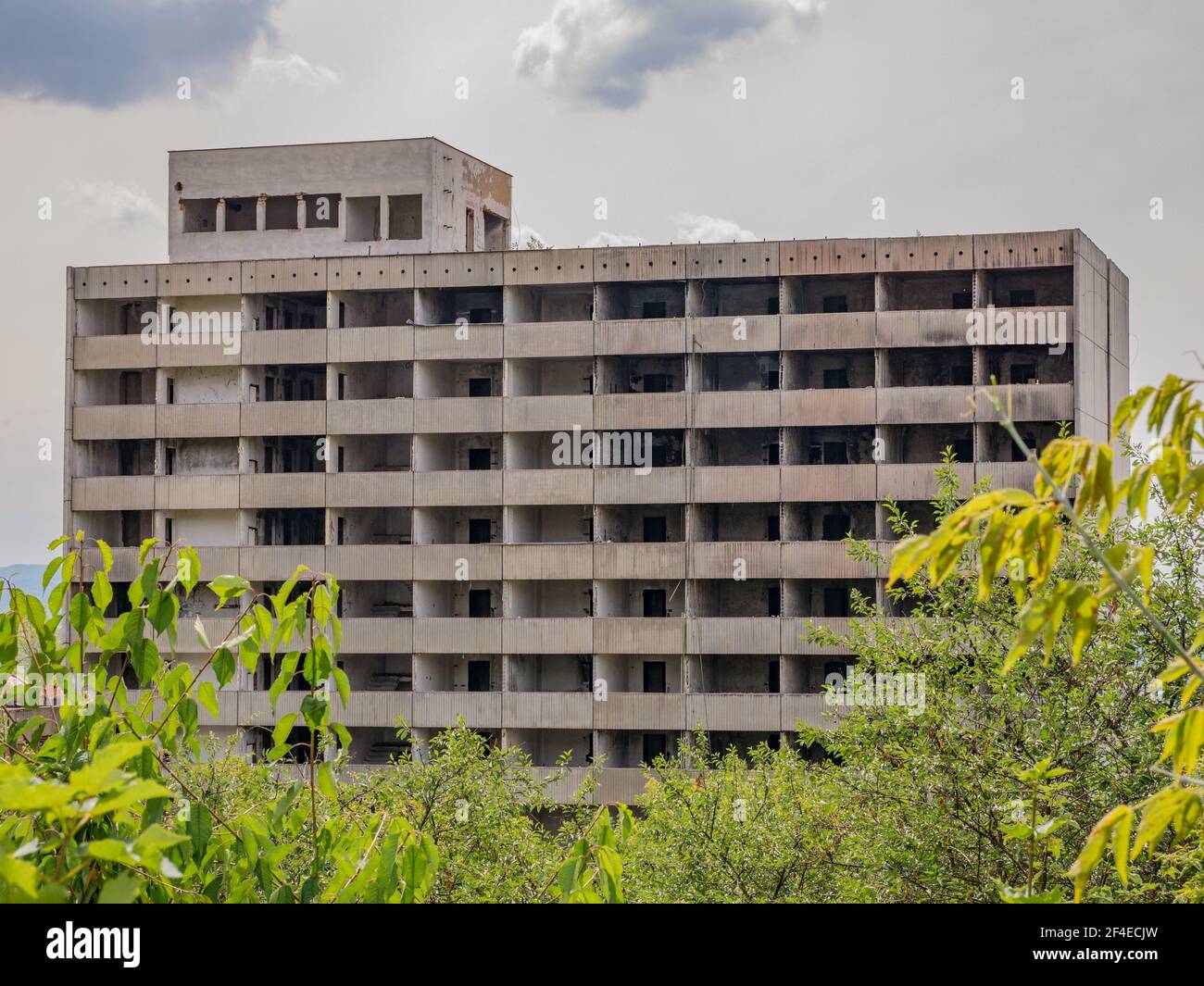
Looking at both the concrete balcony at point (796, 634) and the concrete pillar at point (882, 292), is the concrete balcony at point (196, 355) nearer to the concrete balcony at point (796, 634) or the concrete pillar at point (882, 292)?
the concrete balcony at point (796, 634)

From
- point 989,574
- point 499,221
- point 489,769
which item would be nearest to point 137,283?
point 499,221

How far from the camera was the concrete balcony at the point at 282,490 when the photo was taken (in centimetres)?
5397

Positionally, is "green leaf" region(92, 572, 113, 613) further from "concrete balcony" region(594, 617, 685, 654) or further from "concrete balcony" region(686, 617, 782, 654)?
"concrete balcony" region(594, 617, 685, 654)

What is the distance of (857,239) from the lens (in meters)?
51.2

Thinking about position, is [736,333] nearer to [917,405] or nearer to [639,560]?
[917,405]

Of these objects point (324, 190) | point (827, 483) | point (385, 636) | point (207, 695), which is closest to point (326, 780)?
point (207, 695)

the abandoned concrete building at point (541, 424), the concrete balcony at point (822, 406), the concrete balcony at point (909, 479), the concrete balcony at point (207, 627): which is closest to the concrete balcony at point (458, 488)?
the abandoned concrete building at point (541, 424)

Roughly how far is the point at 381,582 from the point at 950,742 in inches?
1595

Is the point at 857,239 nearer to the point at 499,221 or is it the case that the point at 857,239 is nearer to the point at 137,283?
the point at 499,221

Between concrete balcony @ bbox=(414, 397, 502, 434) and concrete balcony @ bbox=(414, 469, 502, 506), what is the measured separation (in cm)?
166

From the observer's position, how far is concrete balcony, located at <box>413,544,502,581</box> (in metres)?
52.6

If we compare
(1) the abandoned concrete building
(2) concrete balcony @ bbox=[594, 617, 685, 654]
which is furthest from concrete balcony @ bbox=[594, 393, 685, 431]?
(2) concrete balcony @ bbox=[594, 617, 685, 654]

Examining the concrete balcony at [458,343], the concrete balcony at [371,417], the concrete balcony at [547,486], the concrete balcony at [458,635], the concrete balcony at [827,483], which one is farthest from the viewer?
the concrete balcony at [371,417]

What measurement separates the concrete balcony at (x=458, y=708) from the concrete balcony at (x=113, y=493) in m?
13.6
